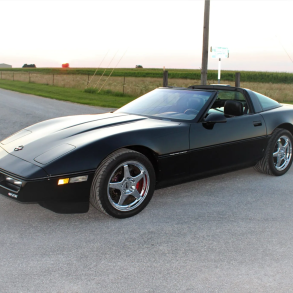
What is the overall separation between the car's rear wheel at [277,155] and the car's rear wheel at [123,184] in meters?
2.20

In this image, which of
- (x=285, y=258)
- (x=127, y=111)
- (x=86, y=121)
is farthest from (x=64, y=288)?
(x=127, y=111)

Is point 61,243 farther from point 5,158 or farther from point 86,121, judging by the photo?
point 86,121

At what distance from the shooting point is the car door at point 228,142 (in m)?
4.52

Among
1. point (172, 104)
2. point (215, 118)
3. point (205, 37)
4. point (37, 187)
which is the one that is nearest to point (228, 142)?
point (215, 118)

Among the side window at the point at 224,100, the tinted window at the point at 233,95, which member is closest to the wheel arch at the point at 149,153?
the side window at the point at 224,100

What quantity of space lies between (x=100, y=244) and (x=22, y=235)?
73cm

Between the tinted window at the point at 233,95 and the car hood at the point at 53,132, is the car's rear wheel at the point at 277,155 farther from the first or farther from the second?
the car hood at the point at 53,132

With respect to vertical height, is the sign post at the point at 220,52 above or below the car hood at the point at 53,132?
above

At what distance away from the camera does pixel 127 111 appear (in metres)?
5.23

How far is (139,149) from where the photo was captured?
409 cm

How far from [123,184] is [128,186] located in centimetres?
8

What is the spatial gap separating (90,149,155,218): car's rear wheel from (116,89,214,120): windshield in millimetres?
1043

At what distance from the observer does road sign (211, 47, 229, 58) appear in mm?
15114

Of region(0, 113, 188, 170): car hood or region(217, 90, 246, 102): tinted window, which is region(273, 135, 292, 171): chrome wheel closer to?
region(217, 90, 246, 102): tinted window
